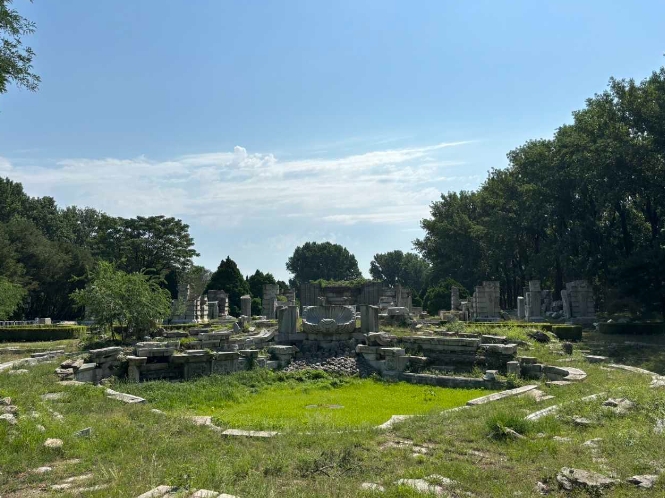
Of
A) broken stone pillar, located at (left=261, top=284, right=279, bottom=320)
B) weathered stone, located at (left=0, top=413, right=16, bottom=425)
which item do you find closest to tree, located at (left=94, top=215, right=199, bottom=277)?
broken stone pillar, located at (left=261, top=284, right=279, bottom=320)

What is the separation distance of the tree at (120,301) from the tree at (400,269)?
8089 cm

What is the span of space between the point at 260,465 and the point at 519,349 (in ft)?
39.4

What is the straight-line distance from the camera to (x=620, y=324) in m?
24.2

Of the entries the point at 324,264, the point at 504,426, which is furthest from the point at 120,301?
the point at 324,264

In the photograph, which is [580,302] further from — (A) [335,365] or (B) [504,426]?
(B) [504,426]

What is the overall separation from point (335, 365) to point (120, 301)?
7.95 m

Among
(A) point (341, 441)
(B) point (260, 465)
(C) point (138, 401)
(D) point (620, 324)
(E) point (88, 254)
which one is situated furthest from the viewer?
(E) point (88, 254)

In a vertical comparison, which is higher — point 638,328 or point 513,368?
point 638,328

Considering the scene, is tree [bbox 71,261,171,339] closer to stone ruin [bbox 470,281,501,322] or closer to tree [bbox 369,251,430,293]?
stone ruin [bbox 470,281,501,322]

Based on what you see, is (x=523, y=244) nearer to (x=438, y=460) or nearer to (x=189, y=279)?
(x=189, y=279)

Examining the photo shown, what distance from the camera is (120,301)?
18.9 meters

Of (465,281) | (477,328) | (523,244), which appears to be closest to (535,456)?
(477,328)

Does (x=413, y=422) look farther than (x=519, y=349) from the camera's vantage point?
No

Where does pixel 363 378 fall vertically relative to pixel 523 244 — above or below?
below
